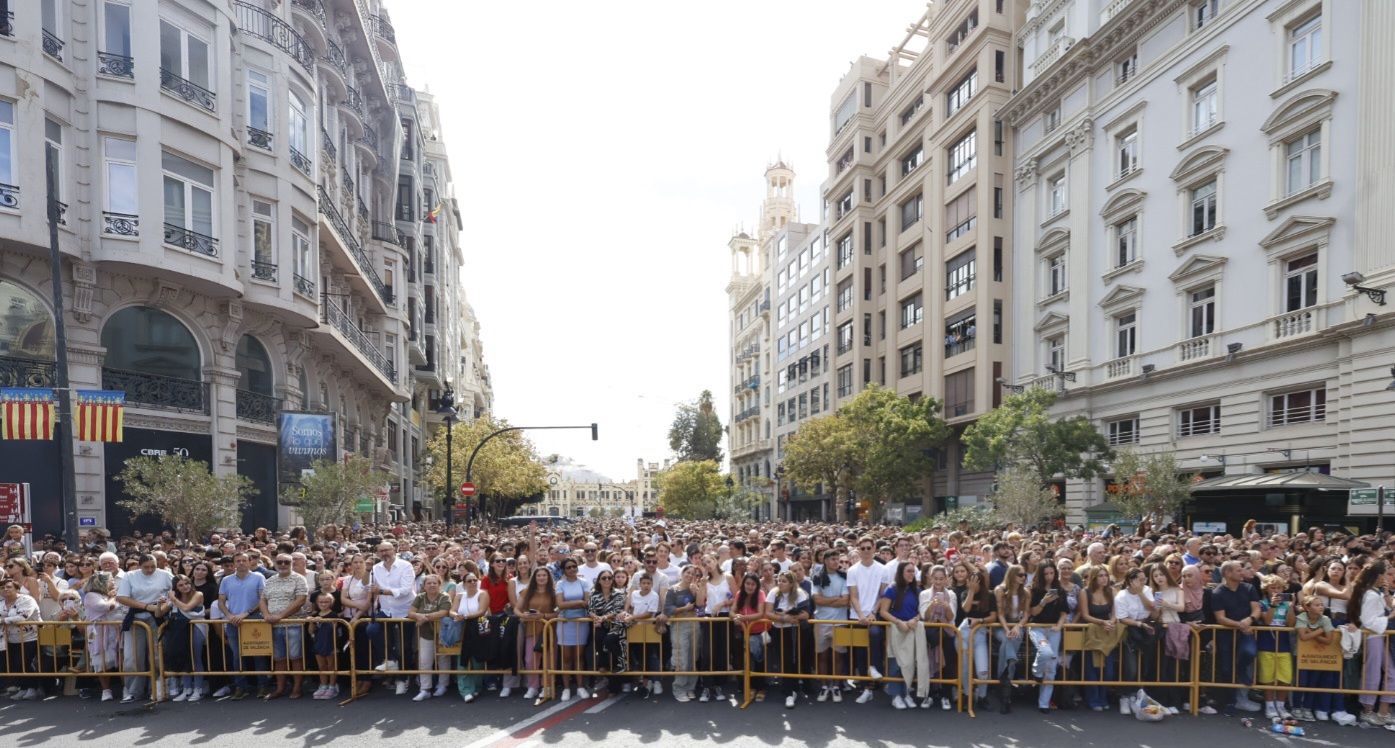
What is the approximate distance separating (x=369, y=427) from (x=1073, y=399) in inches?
1126

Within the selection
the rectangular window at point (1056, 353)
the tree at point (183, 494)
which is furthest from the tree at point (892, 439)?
the tree at point (183, 494)

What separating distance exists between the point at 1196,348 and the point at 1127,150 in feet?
27.0

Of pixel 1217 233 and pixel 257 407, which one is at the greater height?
pixel 1217 233

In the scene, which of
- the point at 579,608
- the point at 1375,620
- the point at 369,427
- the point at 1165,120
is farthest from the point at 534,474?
the point at 1375,620

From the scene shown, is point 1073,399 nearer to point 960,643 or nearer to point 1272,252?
point 1272,252

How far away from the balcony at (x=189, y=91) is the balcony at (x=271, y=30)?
7.81 feet

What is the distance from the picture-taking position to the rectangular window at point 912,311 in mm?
44375

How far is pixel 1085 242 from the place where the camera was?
3117 cm

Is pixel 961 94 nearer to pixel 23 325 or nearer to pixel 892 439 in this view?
pixel 892 439

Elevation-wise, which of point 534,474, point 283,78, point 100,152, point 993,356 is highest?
point 283,78

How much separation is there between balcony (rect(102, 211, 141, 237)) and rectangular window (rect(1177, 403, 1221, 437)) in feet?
A: 98.3

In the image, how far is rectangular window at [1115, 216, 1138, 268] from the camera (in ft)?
95.5

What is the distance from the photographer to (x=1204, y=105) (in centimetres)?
2616

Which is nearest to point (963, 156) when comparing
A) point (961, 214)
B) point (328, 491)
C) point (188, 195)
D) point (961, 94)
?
point (961, 214)
